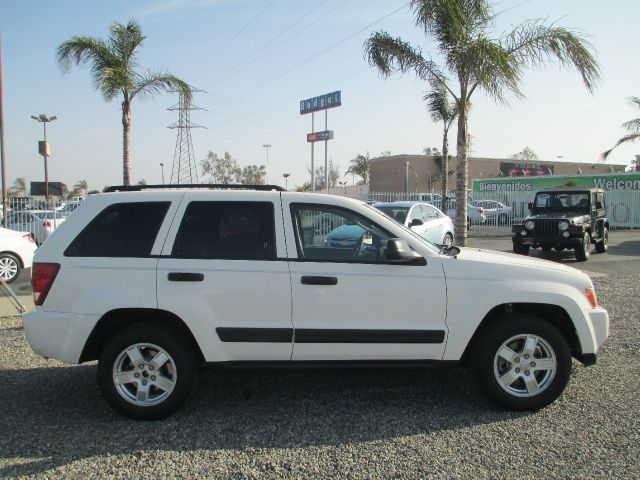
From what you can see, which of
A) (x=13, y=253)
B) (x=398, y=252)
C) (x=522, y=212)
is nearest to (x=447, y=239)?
(x=13, y=253)

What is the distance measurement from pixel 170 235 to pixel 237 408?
1531 millimetres

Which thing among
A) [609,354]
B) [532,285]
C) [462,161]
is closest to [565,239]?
[462,161]

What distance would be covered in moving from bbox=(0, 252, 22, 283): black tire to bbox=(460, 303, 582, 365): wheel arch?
33.4 feet

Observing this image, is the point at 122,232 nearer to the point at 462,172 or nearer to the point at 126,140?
the point at 462,172

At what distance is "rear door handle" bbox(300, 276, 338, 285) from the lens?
13.6 ft

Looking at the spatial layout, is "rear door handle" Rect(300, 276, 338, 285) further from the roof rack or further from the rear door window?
the roof rack

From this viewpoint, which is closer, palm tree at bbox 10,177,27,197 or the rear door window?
the rear door window

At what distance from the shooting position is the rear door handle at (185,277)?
13.6ft

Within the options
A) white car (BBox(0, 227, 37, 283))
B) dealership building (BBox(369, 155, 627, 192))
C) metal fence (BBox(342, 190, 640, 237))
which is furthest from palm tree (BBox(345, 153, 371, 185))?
white car (BBox(0, 227, 37, 283))

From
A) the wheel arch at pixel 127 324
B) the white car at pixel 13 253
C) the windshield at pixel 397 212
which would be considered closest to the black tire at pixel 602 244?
the windshield at pixel 397 212

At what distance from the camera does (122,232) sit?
4.33 m

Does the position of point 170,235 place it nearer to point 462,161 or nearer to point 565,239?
point 462,161

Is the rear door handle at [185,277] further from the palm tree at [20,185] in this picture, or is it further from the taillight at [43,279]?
the palm tree at [20,185]

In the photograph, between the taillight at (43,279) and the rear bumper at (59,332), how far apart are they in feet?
0.42
